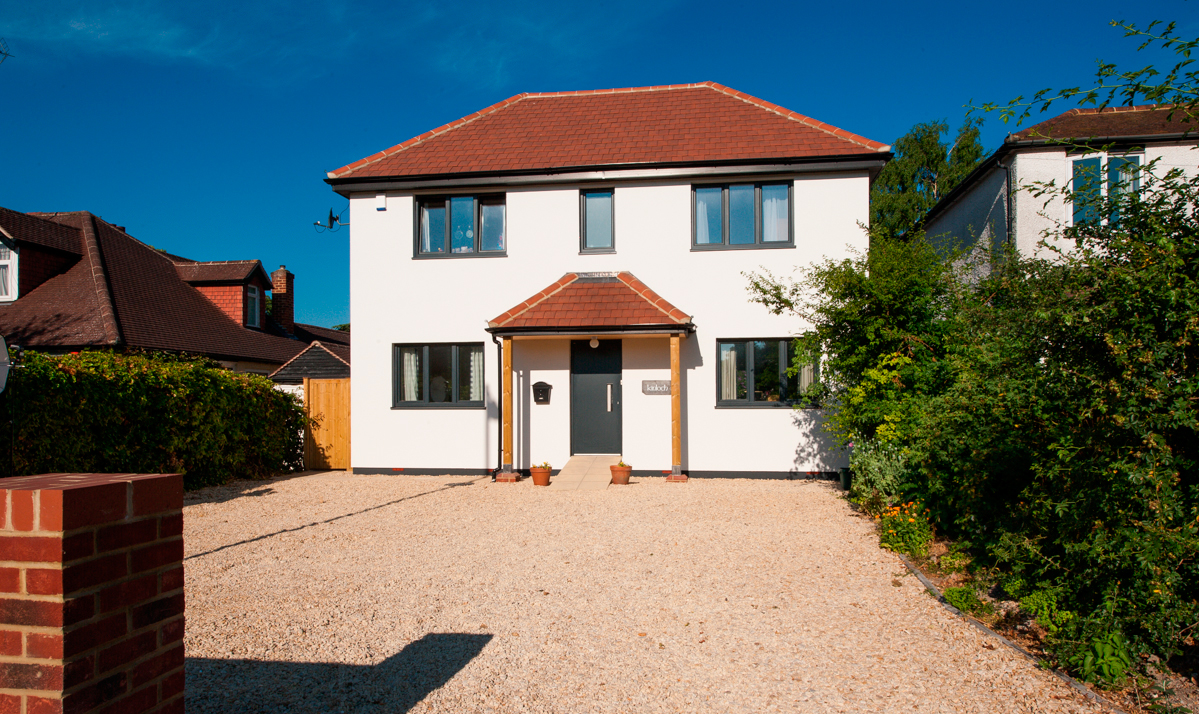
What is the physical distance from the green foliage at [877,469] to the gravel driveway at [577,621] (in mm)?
526

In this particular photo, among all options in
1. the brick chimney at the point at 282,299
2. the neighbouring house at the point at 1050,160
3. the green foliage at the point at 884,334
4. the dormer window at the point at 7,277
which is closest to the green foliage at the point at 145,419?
the dormer window at the point at 7,277

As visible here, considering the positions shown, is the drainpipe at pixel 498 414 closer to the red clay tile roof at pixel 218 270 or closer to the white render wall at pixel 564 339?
the white render wall at pixel 564 339

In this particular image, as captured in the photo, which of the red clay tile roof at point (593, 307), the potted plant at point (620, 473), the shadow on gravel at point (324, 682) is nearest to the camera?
the shadow on gravel at point (324, 682)

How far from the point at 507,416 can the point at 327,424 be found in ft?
16.1

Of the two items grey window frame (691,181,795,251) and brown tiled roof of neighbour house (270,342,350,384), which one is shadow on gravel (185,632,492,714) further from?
brown tiled roof of neighbour house (270,342,350,384)

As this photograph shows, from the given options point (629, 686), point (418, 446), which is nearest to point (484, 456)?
point (418, 446)

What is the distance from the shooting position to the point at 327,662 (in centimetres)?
434

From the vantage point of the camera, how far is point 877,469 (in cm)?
857

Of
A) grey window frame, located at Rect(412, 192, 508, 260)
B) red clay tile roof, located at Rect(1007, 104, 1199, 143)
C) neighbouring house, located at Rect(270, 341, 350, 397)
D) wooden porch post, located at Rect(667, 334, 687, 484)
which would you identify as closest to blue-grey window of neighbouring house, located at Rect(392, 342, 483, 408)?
grey window frame, located at Rect(412, 192, 508, 260)

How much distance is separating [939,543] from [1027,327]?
347 cm

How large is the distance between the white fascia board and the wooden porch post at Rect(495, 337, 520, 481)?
11.3 ft

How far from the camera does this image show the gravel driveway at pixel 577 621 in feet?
12.7

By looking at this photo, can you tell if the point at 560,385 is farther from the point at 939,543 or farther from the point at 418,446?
the point at 939,543

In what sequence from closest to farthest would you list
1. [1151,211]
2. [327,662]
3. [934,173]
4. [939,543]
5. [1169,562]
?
[1169,562] < [1151,211] < [327,662] < [939,543] < [934,173]
